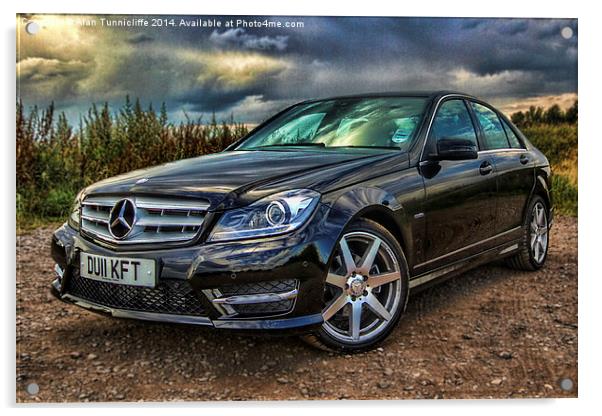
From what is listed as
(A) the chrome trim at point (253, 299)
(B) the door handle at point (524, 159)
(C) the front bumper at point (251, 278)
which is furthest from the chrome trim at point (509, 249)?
(A) the chrome trim at point (253, 299)

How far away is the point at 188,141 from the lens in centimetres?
474

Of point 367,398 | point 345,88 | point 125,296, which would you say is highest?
point 345,88

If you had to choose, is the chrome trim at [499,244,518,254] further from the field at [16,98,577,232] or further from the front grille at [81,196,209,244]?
the front grille at [81,196,209,244]

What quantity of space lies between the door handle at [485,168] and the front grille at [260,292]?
1.80m

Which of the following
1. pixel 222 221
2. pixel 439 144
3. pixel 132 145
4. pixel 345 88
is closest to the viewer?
pixel 222 221

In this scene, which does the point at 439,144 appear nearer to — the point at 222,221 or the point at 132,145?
the point at 222,221

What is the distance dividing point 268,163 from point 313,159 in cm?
25

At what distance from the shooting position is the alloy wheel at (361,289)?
3271mm

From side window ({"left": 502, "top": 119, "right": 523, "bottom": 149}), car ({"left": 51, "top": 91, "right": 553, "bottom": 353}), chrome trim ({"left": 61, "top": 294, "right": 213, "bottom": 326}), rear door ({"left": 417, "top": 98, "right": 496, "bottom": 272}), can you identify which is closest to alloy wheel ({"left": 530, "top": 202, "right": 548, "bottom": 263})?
side window ({"left": 502, "top": 119, "right": 523, "bottom": 149})

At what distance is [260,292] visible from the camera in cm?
305

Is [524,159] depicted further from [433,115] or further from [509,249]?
[433,115]

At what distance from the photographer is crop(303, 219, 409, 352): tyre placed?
327 centimetres

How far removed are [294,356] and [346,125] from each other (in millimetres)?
1490
